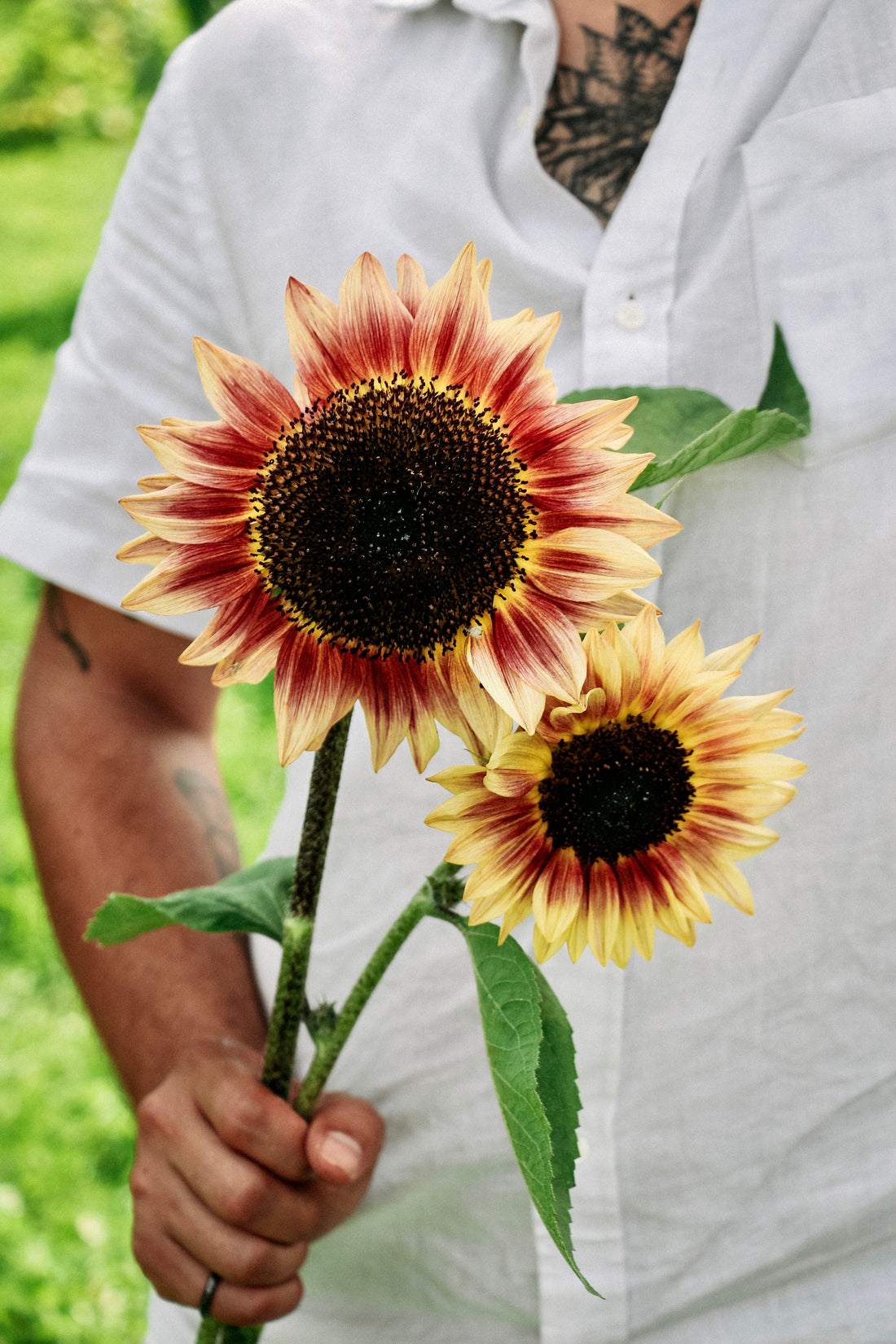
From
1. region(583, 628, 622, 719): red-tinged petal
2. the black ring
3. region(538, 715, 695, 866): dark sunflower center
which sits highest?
region(583, 628, 622, 719): red-tinged petal

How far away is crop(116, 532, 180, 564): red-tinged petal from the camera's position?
476 millimetres

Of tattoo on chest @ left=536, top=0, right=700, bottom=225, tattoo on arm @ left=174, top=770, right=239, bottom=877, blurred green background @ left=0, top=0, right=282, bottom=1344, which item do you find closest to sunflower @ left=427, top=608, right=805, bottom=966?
tattoo on chest @ left=536, top=0, right=700, bottom=225

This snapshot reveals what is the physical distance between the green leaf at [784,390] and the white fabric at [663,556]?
0.18 feet

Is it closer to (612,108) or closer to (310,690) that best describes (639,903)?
(310,690)

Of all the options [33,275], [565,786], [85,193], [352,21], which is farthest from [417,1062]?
[85,193]

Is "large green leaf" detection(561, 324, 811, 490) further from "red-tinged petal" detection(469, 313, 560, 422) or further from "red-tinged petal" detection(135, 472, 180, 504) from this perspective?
"red-tinged petal" detection(135, 472, 180, 504)

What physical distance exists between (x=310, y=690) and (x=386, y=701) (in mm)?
33

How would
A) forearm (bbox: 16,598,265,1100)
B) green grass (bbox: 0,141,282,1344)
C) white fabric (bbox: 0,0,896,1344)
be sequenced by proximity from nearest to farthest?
white fabric (bbox: 0,0,896,1344) < forearm (bbox: 16,598,265,1100) < green grass (bbox: 0,141,282,1344)

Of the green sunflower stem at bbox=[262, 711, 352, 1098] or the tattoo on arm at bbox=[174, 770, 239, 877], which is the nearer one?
the green sunflower stem at bbox=[262, 711, 352, 1098]

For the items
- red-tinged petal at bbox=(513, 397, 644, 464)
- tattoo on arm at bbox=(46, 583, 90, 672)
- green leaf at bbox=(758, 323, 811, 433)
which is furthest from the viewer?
tattoo on arm at bbox=(46, 583, 90, 672)

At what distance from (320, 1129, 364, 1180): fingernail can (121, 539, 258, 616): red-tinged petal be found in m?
0.45

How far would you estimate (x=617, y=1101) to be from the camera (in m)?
0.87

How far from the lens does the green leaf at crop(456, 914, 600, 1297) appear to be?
46 cm

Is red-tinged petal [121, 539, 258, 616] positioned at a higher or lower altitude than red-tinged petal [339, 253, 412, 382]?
lower
